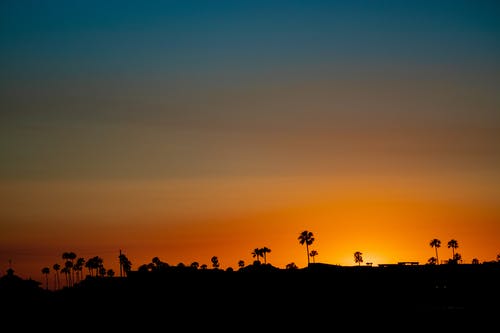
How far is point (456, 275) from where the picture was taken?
85.1 metres

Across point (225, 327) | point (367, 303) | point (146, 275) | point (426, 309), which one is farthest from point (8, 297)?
point (426, 309)

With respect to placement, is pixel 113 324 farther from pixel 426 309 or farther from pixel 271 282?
pixel 426 309

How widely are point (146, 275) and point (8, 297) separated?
68.3ft

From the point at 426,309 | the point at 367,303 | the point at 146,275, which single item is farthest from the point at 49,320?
the point at 426,309

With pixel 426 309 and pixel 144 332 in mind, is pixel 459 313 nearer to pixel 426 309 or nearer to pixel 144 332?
pixel 426 309

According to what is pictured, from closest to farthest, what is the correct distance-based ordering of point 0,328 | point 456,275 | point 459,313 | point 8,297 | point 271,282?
point 459,313 → point 0,328 → point 271,282 → point 8,297 → point 456,275

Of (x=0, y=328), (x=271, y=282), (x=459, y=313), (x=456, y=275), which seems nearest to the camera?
(x=459, y=313)

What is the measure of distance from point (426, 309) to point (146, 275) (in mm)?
29586

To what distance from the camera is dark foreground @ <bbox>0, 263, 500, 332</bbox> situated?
190 ft

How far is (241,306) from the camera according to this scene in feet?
199

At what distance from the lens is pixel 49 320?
201 feet

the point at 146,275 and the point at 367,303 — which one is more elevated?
the point at 146,275

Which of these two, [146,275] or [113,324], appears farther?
[146,275]

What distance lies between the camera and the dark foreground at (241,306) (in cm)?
5803
